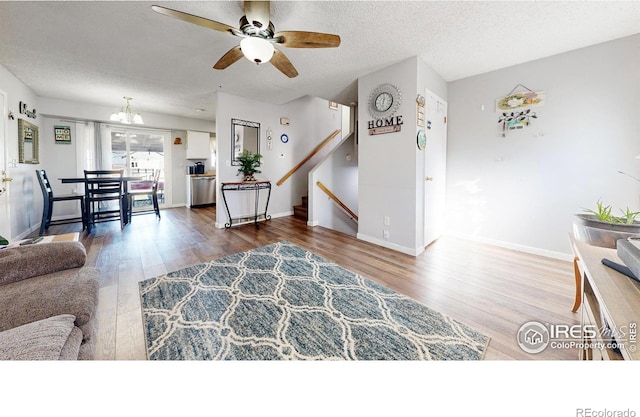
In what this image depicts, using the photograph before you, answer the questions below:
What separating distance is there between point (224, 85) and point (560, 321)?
4.78 metres

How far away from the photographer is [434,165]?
3.29 m

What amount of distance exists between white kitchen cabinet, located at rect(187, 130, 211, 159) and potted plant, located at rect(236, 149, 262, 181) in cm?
284

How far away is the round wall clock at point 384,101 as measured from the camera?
9.59 feet

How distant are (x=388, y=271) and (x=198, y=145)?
248 inches

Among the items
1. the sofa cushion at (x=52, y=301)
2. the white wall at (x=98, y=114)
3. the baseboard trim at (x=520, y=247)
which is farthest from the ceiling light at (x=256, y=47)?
the white wall at (x=98, y=114)

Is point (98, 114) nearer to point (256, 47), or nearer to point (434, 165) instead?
point (256, 47)

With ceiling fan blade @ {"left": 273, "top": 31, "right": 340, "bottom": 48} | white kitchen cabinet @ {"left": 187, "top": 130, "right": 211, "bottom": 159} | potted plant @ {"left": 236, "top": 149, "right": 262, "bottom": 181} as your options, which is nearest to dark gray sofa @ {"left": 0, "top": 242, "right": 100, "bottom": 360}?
ceiling fan blade @ {"left": 273, "top": 31, "right": 340, "bottom": 48}

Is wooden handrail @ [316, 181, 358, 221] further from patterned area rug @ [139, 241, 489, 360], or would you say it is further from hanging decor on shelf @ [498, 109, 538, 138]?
hanging decor on shelf @ [498, 109, 538, 138]

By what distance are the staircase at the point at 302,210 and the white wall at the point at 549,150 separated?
2.75 m

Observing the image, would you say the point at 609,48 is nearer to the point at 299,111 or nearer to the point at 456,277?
the point at 456,277

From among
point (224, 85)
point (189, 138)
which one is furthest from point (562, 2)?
point (189, 138)

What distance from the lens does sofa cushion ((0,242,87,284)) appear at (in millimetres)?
1204

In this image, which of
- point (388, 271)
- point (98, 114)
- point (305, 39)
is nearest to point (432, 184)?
point (388, 271)
